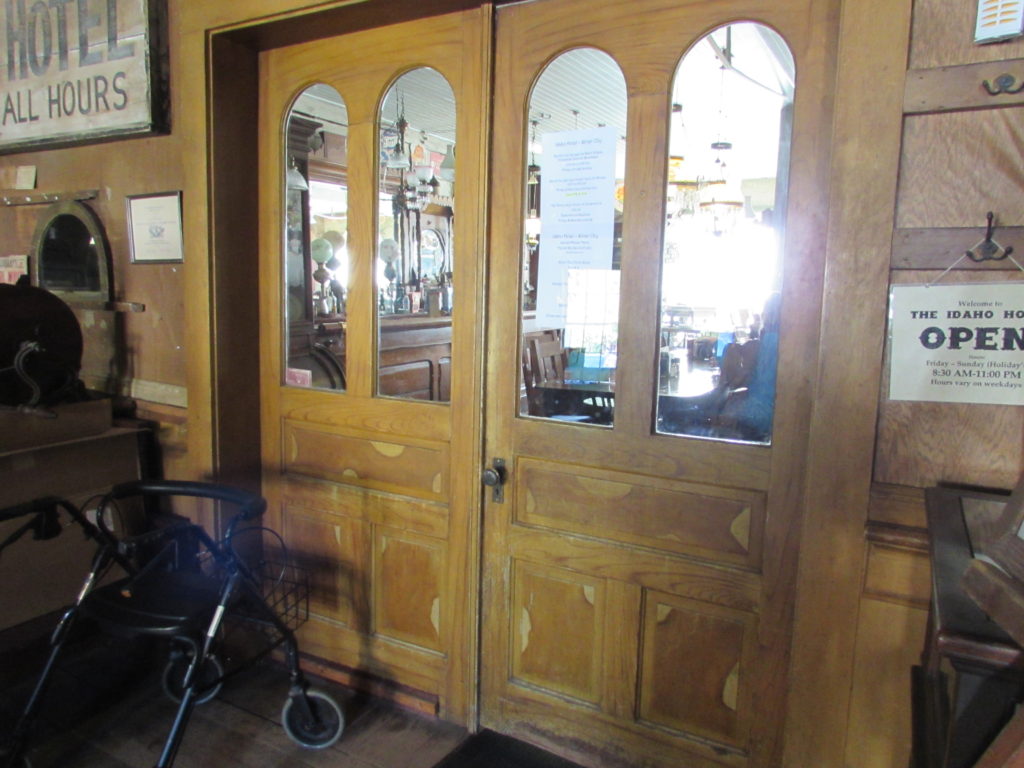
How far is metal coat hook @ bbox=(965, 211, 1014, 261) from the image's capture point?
1.22m

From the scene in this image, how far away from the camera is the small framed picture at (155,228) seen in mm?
2369

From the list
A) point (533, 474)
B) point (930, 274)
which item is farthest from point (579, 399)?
point (930, 274)

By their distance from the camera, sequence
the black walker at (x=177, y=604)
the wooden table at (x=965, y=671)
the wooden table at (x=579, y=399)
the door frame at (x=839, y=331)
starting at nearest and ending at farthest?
1. the wooden table at (x=965, y=671)
2. the door frame at (x=839, y=331)
3. the black walker at (x=177, y=604)
4. the wooden table at (x=579, y=399)

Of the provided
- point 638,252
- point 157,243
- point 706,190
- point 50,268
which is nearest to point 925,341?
point 638,252

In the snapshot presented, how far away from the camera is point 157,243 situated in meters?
2.43

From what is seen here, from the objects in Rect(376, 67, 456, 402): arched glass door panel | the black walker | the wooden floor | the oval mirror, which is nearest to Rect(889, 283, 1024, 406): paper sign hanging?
Rect(376, 67, 456, 402): arched glass door panel

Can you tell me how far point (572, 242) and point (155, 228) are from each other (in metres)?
1.55

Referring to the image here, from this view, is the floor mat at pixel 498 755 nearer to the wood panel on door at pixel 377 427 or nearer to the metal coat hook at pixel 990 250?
the wood panel on door at pixel 377 427

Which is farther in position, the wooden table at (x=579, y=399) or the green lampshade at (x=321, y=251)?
the green lampshade at (x=321, y=251)

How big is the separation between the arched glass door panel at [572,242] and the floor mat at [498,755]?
100cm

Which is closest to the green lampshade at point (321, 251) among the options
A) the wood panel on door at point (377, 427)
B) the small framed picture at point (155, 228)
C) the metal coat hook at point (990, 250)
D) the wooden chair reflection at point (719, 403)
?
the wood panel on door at point (377, 427)

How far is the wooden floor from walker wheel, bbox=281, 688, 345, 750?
3 cm

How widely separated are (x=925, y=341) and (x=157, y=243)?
7.76ft

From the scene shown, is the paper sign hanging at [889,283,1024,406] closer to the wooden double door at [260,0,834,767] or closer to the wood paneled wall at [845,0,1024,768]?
the wood paneled wall at [845,0,1024,768]
